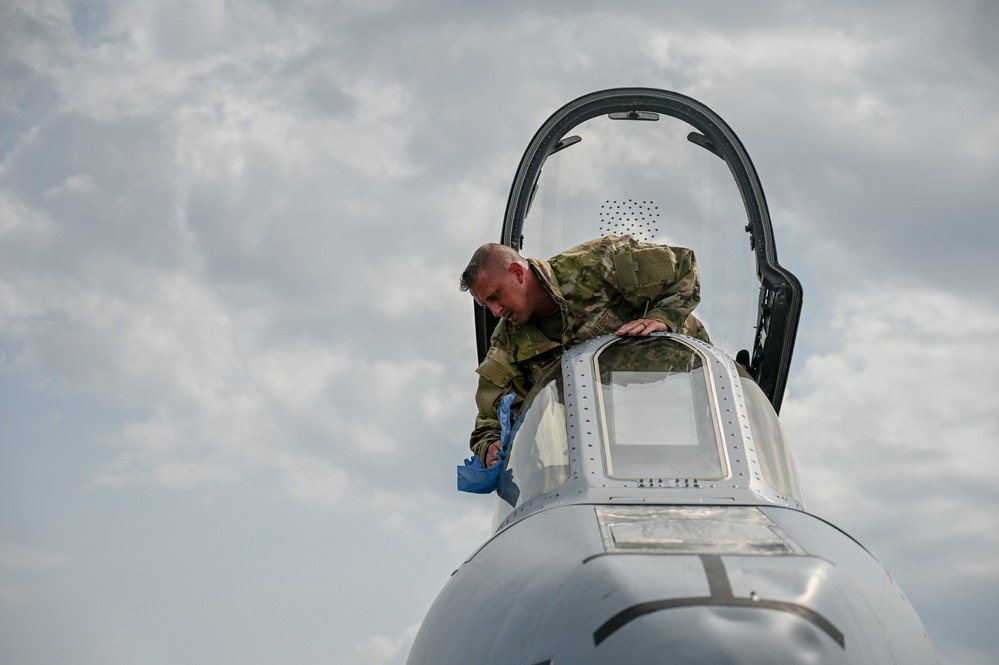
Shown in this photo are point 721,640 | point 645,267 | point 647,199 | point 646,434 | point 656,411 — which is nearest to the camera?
point 721,640

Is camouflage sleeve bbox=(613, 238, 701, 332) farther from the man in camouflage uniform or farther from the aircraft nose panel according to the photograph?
the aircraft nose panel

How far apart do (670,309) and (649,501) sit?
7.68 feet

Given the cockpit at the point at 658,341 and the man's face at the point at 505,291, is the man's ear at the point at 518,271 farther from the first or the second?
the cockpit at the point at 658,341

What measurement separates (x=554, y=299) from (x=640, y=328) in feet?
3.14

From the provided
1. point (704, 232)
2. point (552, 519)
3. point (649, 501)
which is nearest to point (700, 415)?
point (649, 501)

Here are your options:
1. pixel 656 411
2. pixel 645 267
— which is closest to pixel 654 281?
pixel 645 267

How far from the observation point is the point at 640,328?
6203 millimetres

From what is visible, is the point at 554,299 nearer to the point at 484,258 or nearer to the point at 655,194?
the point at 484,258

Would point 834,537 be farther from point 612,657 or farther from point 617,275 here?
point 617,275

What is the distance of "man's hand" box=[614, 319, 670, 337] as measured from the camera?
6176 millimetres

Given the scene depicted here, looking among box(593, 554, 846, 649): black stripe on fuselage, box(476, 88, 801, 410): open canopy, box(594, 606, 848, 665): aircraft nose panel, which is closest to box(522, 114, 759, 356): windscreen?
box(476, 88, 801, 410): open canopy

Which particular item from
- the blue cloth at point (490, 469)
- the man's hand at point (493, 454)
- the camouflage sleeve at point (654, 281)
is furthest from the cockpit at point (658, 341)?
the camouflage sleeve at point (654, 281)

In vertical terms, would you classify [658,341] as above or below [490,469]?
above

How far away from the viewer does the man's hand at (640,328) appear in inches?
243
